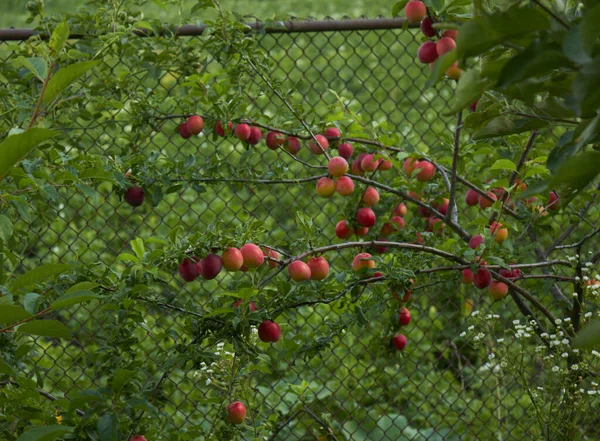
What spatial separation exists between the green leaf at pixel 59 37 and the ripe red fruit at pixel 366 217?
45.3 inches

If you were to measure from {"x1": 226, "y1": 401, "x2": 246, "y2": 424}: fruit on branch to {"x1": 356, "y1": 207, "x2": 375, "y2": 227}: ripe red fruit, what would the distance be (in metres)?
0.65

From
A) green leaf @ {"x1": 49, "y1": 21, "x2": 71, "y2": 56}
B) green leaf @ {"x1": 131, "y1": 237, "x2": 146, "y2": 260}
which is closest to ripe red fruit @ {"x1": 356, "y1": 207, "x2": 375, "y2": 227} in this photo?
green leaf @ {"x1": 131, "y1": 237, "x2": 146, "y2": 260}

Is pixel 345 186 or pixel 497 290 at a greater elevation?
pixel 345 186

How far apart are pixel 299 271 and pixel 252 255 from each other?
13 centimetres

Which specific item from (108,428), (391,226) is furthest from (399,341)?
(108,428)

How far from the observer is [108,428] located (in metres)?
1.53

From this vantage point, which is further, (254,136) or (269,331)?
(254,136)

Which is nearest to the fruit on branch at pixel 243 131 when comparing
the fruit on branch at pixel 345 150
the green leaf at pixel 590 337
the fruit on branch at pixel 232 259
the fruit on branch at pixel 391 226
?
the fruit on branch at pixel 345 150

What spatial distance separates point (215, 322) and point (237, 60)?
838mm

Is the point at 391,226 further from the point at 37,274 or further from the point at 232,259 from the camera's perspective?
the point at 37,274

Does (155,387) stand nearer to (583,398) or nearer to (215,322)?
(215,322)

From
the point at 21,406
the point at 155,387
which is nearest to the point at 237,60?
the point at 155,387

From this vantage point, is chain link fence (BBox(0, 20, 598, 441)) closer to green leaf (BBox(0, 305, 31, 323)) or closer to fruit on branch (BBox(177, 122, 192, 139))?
fruit on branch (BBox(177, 122, 192, 139))

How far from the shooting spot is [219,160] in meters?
2.30
